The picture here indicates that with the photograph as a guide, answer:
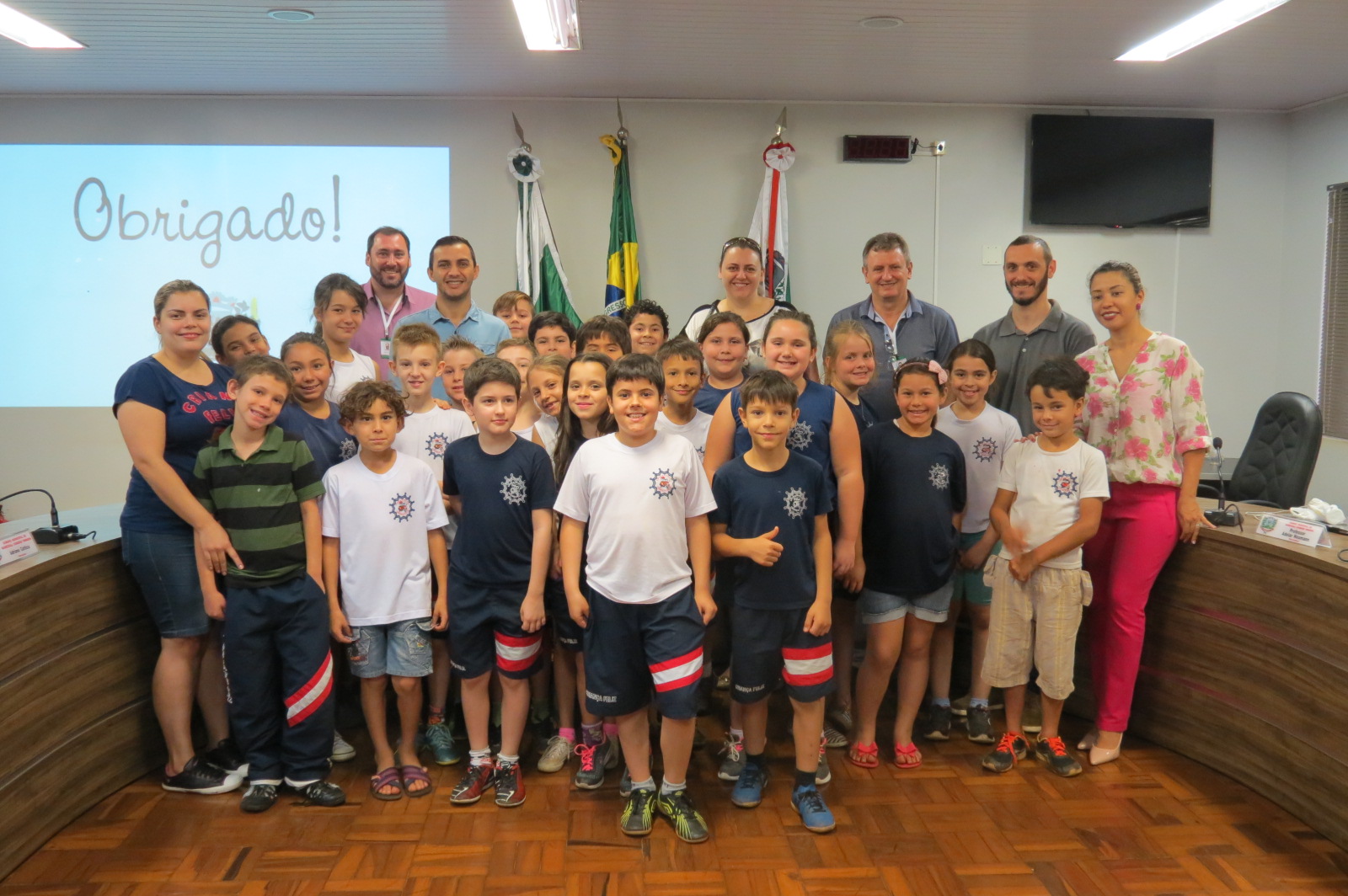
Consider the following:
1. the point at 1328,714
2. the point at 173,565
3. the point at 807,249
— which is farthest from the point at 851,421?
the point at 807,249

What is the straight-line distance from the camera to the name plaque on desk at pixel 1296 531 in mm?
2426

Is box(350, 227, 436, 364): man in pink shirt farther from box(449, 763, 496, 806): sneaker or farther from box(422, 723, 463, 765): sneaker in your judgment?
box(449, 763, 496, 806): sneaker

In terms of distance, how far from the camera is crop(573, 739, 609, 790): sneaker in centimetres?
254

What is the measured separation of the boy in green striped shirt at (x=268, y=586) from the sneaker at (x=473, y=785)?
33 cm

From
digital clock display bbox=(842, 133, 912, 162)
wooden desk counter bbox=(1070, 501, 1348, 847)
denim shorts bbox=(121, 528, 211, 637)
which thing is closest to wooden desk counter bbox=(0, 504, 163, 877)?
denim shorts bbox=(121, 528, 211, 637)

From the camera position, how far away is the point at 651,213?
5375 mm

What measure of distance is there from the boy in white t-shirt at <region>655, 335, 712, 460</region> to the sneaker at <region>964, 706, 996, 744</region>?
1.31 metres

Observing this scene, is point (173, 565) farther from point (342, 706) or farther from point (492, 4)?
point (492, 4)

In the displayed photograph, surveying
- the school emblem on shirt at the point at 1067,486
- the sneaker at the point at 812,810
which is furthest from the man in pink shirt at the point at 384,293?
the school emblem on shirt at the point at 1067,486

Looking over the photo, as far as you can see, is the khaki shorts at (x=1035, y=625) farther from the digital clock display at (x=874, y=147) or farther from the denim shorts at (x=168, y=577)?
the digital clock display at (x=874, y=147)

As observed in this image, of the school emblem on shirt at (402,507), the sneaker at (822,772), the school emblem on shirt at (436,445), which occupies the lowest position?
the sneaker at (822,772)

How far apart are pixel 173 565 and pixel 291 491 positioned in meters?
0.42

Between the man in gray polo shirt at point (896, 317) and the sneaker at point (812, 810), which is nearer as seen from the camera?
the sneaker at point (812, 810)

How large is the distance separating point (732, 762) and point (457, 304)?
6.75 feet
